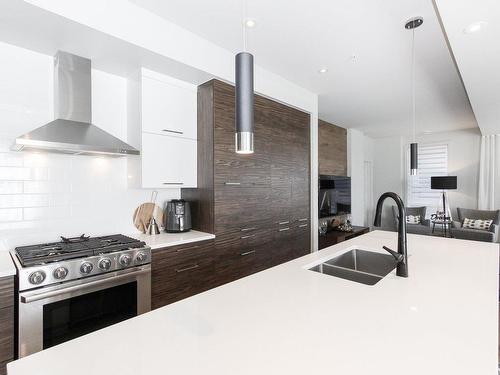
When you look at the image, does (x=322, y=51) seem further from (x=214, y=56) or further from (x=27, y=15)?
(x=27, y=15)

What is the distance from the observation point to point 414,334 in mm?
870

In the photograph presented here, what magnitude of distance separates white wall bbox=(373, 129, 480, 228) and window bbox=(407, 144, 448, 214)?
115mm

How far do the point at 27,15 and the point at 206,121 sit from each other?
1355 mm

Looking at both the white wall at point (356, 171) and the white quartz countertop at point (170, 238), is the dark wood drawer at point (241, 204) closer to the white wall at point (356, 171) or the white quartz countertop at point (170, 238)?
the white quartz countertop at point (170, 238)

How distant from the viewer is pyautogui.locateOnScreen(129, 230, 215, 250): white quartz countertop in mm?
2119

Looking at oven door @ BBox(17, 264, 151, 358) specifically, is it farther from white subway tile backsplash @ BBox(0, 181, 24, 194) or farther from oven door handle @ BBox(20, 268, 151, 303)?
white subway tile backsplash @ BBox(0, 181, 24, 194)

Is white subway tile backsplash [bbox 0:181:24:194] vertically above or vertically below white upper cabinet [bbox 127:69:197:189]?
below

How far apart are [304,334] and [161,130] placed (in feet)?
6.63

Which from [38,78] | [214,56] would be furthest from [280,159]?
[38,78]

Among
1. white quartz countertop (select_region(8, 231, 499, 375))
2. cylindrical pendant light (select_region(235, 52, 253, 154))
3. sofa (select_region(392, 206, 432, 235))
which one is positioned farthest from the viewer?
sofa (select_region(392, 206, 432, 235))

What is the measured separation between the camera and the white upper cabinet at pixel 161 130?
229cm

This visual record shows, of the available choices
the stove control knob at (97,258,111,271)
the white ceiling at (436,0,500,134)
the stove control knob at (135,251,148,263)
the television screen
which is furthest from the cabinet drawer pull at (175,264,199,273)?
the television screen

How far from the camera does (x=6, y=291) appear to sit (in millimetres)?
1464

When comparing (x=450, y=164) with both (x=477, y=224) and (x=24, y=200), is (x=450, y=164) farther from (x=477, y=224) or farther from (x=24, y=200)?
(x=24, y=200)
